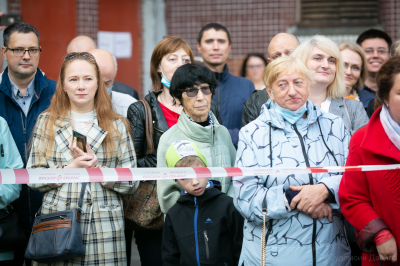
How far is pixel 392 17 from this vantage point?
811 cm

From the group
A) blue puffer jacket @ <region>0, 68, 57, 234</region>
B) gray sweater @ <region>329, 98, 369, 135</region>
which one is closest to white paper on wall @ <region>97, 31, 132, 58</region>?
blue puffer jacket @ <region>0, 68, 57, 234</region>

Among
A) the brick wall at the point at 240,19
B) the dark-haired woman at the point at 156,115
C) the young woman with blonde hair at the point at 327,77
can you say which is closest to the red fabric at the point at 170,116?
the dark-haired woman at the point at 156,115

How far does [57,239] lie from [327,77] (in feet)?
7.90

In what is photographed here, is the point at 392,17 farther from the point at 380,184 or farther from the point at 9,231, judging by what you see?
the point at 9,231

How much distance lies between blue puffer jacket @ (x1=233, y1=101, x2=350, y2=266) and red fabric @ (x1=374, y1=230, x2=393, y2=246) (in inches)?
13.2

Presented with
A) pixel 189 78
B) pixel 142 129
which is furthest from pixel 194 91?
pixel 142 129

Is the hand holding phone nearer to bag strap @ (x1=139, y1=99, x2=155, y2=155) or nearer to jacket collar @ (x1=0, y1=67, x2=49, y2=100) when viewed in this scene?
bag strap @ (x1=139, y1=99, x2=155, y2=155)

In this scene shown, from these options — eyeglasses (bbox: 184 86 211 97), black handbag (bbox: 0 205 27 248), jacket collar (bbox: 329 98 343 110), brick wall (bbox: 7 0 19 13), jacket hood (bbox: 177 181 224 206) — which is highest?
brick wall (bbox: 7 0 19 13)

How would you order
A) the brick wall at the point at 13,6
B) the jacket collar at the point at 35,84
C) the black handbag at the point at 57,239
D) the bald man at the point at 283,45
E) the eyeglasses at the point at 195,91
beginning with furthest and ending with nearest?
the brick wall at the point at 13,6 < the bald man at the point at 283,45 < the jacket collar at the point at 35,84 < the eyeglasses at the point at 195,91 < the black handbag at the point at 57,239

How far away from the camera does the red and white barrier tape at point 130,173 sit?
2.78 meters

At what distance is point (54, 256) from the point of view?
3.10m

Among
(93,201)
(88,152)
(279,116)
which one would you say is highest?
(279,116)

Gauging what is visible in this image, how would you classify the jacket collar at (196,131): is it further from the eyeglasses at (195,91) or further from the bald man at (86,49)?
the bald man at (86,49)

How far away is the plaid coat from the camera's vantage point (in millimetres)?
3336
